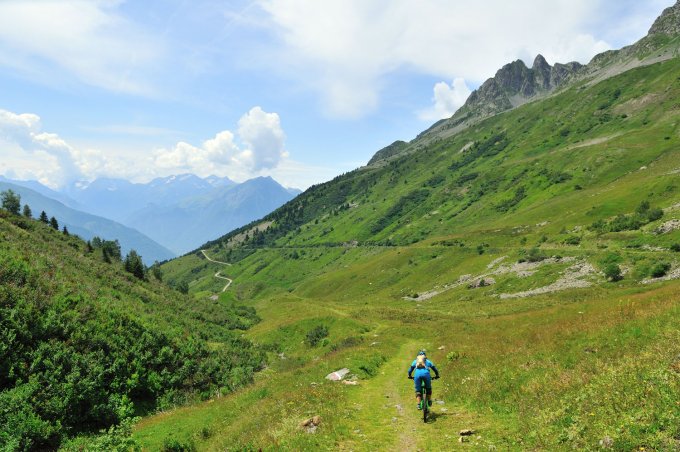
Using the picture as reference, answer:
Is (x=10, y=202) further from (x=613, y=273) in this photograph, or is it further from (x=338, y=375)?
(x=613, y=273)

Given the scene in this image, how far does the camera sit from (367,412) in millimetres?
17719

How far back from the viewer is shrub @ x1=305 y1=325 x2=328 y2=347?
50.0 m

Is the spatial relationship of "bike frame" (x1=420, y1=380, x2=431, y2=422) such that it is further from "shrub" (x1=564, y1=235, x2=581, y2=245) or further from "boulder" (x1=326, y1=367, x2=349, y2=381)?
"shrub" (x1=564, y1=235, x2=581, y2=245)

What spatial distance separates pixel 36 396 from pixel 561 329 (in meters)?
30.5

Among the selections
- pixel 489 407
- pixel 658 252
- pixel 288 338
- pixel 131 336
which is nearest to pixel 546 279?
pixel 658 252

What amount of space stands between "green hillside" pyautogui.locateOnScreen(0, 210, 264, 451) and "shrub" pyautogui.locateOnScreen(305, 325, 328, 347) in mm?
12348

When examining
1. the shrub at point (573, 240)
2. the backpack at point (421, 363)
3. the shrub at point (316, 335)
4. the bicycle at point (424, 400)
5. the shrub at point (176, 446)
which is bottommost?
the shrub at point (316, 335)

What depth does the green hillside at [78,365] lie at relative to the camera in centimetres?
1855

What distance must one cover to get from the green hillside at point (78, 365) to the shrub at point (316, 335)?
40.5 feet

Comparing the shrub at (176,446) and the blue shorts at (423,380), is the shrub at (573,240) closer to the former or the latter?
the blue shorts at (423,380)

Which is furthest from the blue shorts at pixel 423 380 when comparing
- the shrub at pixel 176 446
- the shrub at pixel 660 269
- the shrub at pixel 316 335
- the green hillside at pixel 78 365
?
the shrub at pixel 660 269

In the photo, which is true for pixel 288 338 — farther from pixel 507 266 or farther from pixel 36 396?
pixel 507 266

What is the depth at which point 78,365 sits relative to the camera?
75.5ft

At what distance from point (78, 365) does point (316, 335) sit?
105ft
